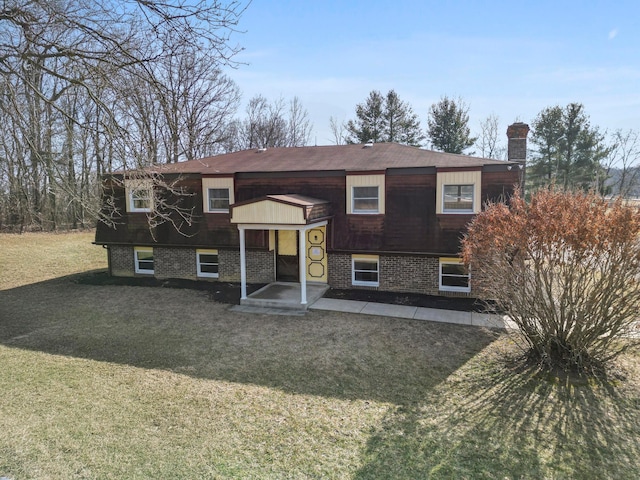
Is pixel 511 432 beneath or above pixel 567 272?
beneath

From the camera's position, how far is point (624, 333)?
7.25 metres

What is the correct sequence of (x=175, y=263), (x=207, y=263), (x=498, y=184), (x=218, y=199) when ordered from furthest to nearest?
(x=175, y=263), (x=207, y=263), (x=218, y=199), (x=498, y=184)

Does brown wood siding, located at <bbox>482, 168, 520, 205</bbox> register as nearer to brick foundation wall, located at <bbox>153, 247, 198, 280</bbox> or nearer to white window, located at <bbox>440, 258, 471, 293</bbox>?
white window, located at <bbox>440, 258, 471, 293</bbox>

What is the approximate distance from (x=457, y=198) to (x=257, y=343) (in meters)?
7.51

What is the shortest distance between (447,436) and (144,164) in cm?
753

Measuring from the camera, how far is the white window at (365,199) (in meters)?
13.5

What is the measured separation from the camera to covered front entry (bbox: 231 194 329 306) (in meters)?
12.0

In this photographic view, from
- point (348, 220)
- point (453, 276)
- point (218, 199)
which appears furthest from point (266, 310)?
point (453, 276)

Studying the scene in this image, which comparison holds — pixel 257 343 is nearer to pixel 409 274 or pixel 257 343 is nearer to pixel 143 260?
pixel 409 274

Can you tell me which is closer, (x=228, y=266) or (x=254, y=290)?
(x=254, y=290)

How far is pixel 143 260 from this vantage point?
16.4m

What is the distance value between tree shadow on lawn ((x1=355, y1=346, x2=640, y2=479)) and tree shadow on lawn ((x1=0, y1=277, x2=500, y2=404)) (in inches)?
28.2

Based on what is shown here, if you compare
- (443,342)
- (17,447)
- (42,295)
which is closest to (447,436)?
(443,342)

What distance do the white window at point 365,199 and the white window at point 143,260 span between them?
8417 millimetres
